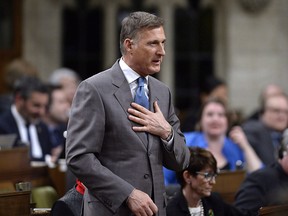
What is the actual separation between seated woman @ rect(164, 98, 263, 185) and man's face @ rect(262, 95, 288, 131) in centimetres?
80

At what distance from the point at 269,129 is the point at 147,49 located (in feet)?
15.6

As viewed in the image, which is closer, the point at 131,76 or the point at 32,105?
the point at 131,76

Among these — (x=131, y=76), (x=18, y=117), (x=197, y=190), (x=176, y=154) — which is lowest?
(x=18, y=117)

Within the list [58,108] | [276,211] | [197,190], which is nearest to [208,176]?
[197,190]

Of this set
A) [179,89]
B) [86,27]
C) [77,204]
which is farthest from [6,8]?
[77,204]

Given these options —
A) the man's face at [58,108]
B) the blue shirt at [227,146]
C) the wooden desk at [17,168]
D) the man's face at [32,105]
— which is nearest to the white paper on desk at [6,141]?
the wooden desk at [17,168]

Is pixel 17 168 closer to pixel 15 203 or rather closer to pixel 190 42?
pixel 15 203

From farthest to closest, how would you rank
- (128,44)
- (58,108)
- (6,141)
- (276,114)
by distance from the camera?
(58,108)
(276,114)
(6,141)
(128,44)

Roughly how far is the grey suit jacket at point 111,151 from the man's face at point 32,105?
3880 millimetres

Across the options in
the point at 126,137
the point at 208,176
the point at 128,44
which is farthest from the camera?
the point at 208,176

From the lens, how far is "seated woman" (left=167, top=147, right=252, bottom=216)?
6.36m

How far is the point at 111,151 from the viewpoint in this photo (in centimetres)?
514

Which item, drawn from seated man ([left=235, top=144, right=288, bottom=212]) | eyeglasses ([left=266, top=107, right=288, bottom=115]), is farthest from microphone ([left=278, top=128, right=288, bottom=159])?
eyeglasses ([left=266, top=107, right=288, bottom=115])

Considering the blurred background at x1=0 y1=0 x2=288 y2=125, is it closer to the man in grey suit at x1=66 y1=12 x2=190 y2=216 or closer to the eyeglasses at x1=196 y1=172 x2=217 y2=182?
the eyeglasses at x1=196 y1=172 x2=217 y2=182
